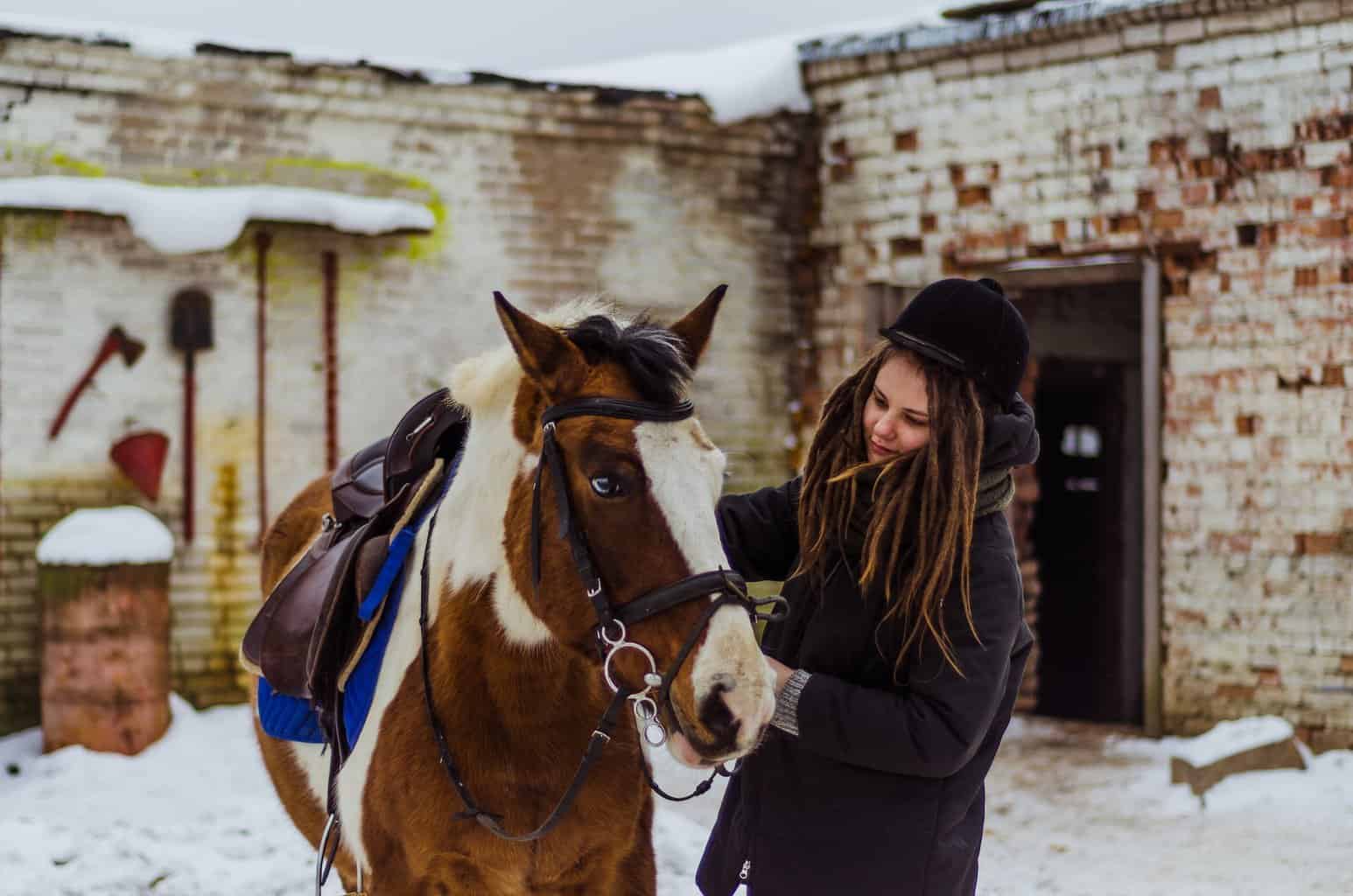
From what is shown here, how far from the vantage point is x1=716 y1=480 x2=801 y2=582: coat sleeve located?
2.24m

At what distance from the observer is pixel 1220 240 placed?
6348 mm

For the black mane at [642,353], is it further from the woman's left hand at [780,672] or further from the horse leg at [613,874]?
the horse leg at [613,874]

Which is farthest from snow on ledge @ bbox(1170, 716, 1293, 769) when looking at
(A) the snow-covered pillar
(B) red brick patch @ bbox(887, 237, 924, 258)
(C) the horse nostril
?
(A) the snow-covered pillar

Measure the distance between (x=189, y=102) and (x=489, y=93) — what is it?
1690 mm

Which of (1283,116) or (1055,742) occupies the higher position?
(1283,116)

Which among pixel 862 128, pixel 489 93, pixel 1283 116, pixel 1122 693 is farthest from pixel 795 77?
pixel 1122 693

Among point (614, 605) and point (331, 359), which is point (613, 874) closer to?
point (614, 605)

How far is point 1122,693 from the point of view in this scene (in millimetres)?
8367

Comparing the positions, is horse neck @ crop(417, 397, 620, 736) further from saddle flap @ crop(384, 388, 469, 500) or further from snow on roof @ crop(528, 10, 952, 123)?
snow on roof @ crop(528, 10, 952, 123)

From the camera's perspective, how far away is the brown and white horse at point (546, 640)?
72.0 inches

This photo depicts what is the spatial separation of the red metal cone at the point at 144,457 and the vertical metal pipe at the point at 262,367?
501 mm

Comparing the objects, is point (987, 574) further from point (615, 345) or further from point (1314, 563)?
point (1314, 563)

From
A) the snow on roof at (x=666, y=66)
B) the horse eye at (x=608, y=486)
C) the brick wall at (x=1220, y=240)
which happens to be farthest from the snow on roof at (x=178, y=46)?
the horse eye at (x=608, y=486)

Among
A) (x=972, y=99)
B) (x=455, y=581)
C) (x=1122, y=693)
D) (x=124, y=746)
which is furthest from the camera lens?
(x=1122, y=693)
